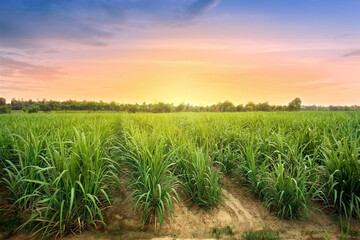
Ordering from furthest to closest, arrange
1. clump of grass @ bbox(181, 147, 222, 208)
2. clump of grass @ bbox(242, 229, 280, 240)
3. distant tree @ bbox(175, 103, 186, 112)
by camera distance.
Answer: distant tree @ bbox(175, 103, 186, 112) → clump of grass @ bbox(181, 147, 222, 208) → clump of grass @ bbox(242, 229, 280, 240)

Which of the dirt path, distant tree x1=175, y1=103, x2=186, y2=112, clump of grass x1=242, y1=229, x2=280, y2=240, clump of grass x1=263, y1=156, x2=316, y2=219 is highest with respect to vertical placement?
distant tree x1=175, y1=103, x2=186, y2=112

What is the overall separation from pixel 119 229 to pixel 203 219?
1.18 m

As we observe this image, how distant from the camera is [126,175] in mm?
4055

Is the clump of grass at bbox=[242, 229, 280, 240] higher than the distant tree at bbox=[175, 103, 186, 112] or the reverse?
the reverse

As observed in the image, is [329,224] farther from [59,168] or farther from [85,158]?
[59,168]

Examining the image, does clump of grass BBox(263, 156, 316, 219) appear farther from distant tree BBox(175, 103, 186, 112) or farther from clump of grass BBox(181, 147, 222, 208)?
distant tree BBox(175, 103, 186, 112)

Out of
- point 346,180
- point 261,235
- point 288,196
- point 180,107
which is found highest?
point 180,107

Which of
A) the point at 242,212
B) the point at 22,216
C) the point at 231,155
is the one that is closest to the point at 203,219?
the point at 242,212

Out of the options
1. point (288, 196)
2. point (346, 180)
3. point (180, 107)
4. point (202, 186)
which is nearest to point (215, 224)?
point (202, 186)

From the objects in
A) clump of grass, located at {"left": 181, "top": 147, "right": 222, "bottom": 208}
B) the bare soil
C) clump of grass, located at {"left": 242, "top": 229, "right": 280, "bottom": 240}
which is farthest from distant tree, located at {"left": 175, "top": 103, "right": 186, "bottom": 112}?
clump of grass, located at {"left": 242, "top": 229, "right": 280, "bottom": 240}

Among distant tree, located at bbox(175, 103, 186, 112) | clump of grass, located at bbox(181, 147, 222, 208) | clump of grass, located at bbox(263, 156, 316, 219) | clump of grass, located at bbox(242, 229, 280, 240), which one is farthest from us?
distant tree, located at bbox(175, 103, 186, 112)

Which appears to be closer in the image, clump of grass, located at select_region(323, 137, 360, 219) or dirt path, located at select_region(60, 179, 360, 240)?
dirt path, located at select_region(60, 179, 360, 240)

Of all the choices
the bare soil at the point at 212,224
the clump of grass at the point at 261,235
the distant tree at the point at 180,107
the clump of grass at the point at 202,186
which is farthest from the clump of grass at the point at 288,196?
the distant tree at the point at 180,107

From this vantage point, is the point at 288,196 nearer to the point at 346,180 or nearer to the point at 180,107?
the point at 346,180
